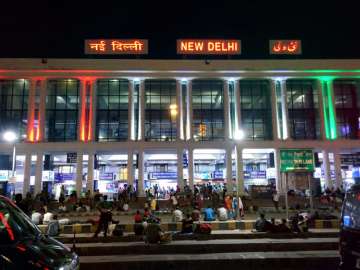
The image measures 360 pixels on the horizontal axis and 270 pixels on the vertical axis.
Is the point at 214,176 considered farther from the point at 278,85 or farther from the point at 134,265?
the point at 134,265

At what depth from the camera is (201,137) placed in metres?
44.6

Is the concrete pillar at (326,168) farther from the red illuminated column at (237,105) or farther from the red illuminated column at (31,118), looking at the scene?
the red illuminated column at (31,118)

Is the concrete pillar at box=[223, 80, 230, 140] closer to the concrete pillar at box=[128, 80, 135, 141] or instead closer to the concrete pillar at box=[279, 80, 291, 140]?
the concrete pillar at box=[279, 80, 291, 140]

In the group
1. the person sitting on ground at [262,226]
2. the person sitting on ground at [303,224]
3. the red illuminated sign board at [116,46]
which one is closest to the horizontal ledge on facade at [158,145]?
the red illuminated sign board at [116,46]

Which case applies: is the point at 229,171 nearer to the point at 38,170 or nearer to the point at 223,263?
the point at 38,170

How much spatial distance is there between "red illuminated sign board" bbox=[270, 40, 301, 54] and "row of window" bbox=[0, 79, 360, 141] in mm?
4148

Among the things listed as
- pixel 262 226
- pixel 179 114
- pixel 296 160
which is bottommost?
pixel 262 226

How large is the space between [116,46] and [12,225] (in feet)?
132

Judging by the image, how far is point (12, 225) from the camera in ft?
16.3

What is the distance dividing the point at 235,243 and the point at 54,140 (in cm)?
3469

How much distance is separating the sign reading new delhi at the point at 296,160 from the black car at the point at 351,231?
37.1 feet

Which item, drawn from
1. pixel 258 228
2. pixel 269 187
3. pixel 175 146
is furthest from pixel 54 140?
pixel 258 228

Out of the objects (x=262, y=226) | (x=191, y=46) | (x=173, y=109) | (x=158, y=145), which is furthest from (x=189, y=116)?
(x=262, y=226)

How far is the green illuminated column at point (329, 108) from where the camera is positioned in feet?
146
